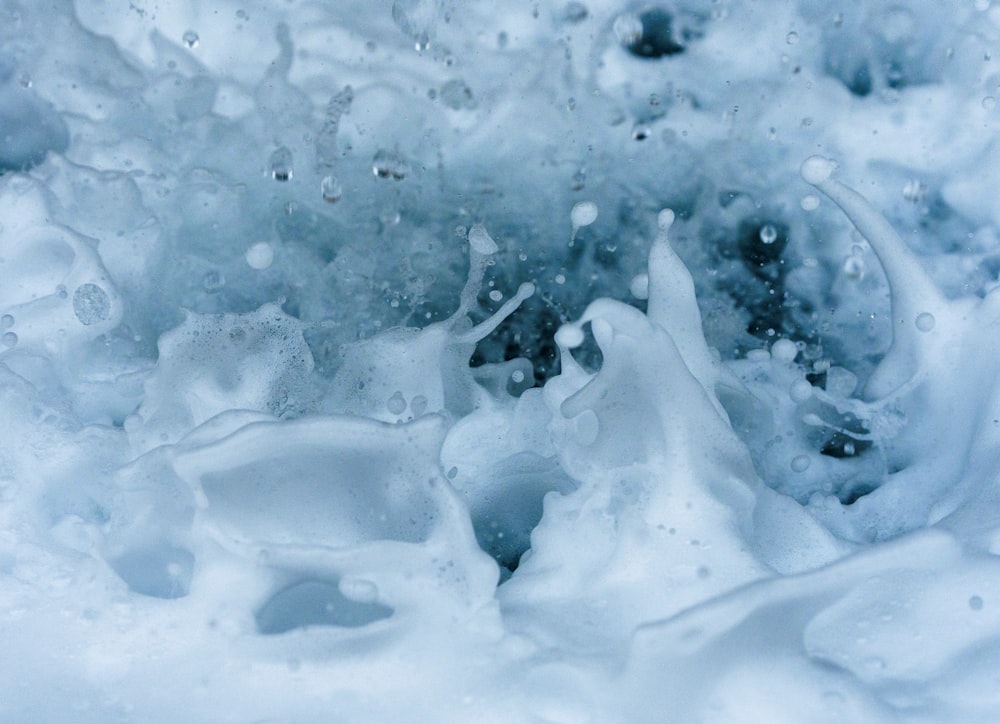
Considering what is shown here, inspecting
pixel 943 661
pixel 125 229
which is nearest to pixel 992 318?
pixel 943 661

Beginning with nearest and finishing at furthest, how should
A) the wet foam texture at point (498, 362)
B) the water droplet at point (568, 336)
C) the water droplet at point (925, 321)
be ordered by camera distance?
1. the wet foam texture at point (498, 362)
2. the water droplet at point (568, 336)
3. the water droplet at point (925, 321)

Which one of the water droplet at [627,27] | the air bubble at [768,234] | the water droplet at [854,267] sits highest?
the water droplet at [627,27]

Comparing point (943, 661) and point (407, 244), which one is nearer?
point (943, 661)

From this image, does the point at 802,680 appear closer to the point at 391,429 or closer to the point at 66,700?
the point at 391,429

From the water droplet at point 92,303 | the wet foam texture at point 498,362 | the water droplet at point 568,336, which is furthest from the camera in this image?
the water droplet at point 92,303

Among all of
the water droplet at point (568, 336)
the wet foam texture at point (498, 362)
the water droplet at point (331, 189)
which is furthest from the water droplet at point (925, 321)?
the water droplet at point (331, 189)

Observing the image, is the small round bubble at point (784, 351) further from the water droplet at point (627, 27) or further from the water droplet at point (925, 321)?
the water droplet at point (627, 27)

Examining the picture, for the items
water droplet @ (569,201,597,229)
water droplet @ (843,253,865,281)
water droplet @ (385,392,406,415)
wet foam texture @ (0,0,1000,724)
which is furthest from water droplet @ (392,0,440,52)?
water droplet @ (843,253,865,281)
